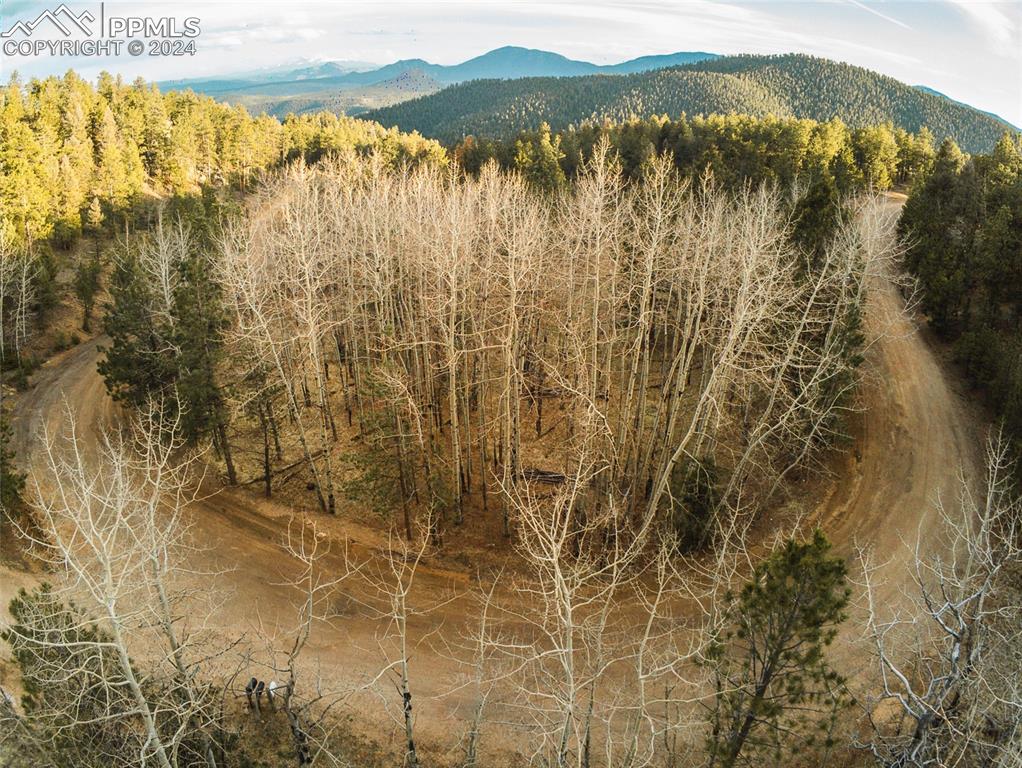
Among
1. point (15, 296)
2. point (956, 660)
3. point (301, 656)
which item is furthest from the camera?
point (15, 296)

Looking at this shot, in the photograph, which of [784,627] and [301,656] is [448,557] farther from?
[784,627]

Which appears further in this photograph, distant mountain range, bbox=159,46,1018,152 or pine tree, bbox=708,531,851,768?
distant mountain range, bbox=159,46,1018,152

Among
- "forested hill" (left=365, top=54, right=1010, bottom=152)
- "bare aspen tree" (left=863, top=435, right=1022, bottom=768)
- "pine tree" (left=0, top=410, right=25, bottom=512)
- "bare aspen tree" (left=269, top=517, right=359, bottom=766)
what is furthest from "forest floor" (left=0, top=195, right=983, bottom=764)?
"forested hill" (left=365, top=54, right=1010, bottom=152)

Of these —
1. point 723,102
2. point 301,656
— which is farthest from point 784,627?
point 723,102

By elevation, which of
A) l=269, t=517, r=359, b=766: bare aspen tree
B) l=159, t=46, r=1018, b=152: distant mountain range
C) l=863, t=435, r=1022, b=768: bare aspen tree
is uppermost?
l=159, t=46, r=1018, b=152: distant mountain range

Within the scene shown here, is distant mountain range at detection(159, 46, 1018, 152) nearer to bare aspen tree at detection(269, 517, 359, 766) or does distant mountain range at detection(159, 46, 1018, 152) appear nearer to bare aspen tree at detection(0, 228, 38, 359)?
bare aspen tree at detection(0, 228, 38, 359)

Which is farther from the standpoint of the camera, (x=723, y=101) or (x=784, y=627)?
(x=723, y=101)

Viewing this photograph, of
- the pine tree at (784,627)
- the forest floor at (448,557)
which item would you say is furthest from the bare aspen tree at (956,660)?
the forest floor at (448,557)

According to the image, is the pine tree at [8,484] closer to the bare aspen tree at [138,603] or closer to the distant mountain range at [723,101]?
the bare aspen tree at [138,603]
